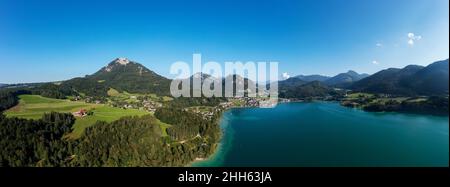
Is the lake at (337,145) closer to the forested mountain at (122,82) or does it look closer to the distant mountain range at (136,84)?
the distant mountain range at (136,84)

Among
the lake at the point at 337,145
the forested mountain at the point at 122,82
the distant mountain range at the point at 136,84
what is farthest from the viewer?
the forested mountain at the point at 122,82

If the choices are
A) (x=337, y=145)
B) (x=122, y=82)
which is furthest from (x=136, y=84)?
(x=337, y=145)

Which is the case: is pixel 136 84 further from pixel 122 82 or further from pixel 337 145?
pixel 337 145

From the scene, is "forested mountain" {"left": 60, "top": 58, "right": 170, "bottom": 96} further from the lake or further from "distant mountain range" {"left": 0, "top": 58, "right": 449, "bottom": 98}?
the lake

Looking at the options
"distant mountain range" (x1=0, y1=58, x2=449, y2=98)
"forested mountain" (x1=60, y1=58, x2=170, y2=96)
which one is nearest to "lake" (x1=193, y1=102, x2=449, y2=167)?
"distant mountain range" (x1=0, y1=58, x2=449, y2=98)

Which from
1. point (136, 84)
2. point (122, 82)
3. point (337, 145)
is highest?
point (122, 82)

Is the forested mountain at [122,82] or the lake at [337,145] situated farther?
the forested mountain at [122,82]

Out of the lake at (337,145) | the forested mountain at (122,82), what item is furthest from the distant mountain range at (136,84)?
the lake at (337,145)
